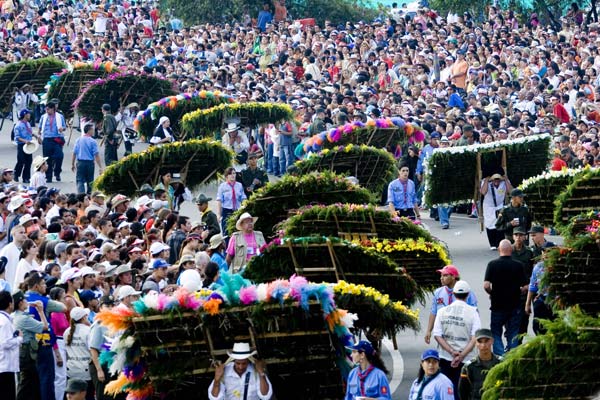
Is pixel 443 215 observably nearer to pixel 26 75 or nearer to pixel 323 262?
pixel 323 262

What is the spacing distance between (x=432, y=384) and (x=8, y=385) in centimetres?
452

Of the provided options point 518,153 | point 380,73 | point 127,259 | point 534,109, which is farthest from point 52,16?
point 127,259

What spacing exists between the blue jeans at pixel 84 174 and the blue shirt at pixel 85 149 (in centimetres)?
12

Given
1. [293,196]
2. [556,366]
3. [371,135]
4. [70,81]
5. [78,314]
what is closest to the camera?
[556,366]

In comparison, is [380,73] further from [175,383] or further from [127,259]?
[175,383]

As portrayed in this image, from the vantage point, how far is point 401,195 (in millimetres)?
27656

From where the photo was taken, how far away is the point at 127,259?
21062 mm

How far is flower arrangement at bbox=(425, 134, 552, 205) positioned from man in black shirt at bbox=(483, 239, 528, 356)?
8.46 meters

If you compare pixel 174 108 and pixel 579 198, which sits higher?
pixel 174 108

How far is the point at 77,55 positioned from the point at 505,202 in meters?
22.9

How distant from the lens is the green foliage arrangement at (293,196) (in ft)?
79.9

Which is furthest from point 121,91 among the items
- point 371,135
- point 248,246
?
point 248,246

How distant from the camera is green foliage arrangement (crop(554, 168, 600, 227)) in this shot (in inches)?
941

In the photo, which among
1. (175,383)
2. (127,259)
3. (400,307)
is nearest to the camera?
(175,383)
